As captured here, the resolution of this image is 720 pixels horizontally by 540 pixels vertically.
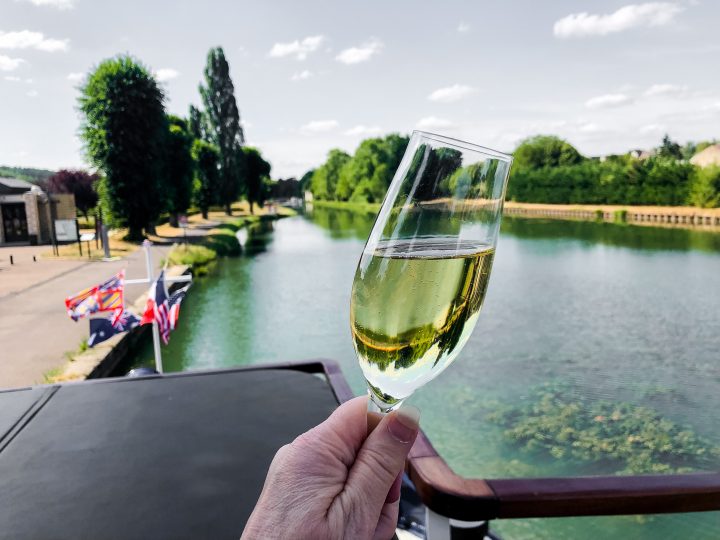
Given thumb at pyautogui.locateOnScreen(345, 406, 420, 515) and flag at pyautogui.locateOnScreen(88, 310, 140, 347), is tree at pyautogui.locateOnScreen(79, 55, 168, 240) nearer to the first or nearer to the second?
flag at pyautogui.locateOnScreen(88, 310, 140, 347)

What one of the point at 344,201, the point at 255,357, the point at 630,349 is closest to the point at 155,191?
the point at 255,357

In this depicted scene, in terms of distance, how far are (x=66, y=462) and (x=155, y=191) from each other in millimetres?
21104

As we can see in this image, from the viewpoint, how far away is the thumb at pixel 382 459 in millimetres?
781

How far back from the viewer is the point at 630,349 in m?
10.1

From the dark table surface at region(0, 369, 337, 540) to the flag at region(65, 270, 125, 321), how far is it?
296 centimetres

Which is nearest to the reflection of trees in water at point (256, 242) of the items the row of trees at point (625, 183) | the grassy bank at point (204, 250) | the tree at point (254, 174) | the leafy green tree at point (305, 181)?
the grassy bank at point (204, 250)

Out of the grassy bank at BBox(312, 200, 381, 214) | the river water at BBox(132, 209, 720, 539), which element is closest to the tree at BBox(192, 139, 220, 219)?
the river water at BBox(132, 209, 720, 539)

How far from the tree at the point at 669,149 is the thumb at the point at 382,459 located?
73.2 m

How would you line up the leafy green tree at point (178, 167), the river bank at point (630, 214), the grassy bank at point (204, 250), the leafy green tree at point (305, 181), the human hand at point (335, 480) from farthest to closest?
the leafy green tree at point (305, 181)
the river bank at point (630, 214)
the leafy green tree at point (178, 167)
the grassy bank at point (204, 250)
the human hand at point (335, 480)

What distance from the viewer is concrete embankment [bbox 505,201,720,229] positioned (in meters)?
33.6

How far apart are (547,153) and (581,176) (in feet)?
73.4

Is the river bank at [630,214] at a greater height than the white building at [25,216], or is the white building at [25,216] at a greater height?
the white building at [25,216]

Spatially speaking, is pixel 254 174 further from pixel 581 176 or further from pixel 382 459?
pixel 382 459

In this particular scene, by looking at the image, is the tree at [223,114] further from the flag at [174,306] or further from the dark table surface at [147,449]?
the dark table surface at [147,449]
